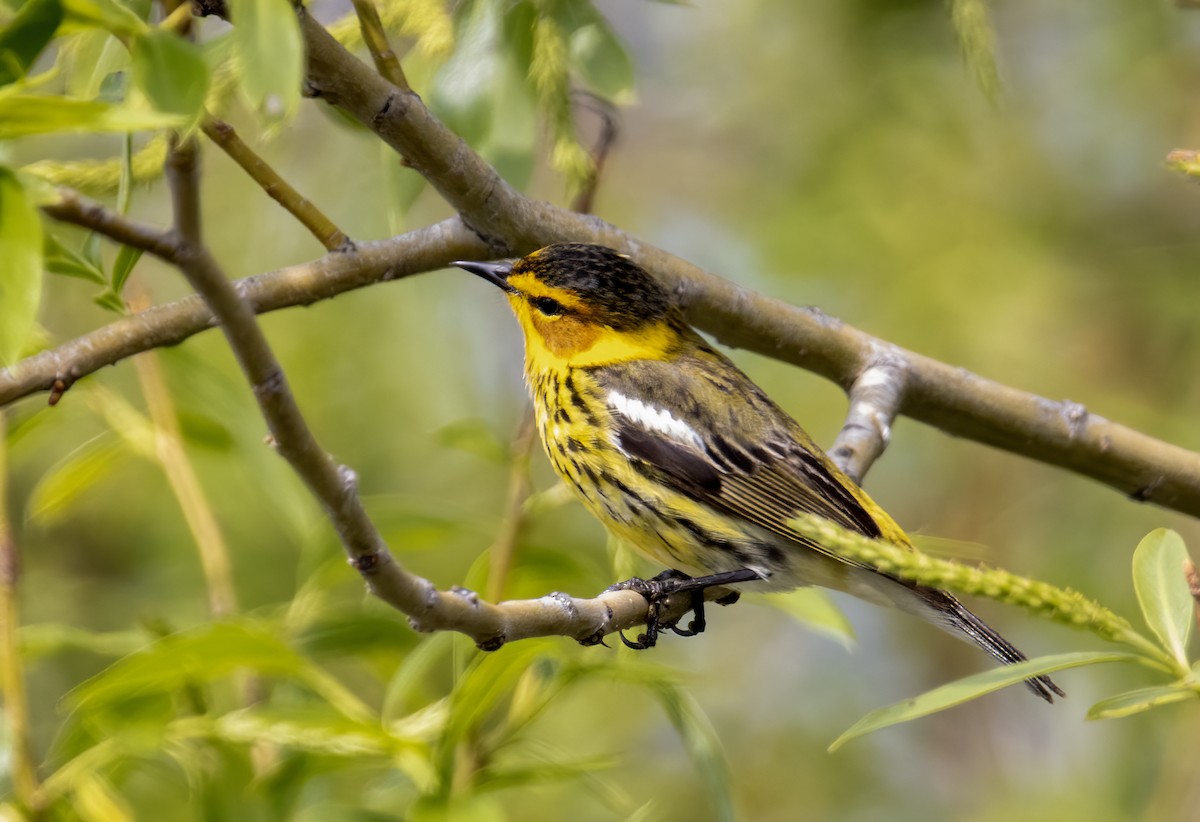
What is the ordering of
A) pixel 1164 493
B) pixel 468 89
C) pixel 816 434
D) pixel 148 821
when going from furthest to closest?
pixel 816 434, pixel 148 821, pixel 1164 493, pixel 468 89

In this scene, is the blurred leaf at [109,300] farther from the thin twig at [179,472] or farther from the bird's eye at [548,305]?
the bird's eye at [548,305]

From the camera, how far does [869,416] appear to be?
8.91 ft

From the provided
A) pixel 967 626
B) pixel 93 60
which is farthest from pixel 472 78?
pixel 967 626

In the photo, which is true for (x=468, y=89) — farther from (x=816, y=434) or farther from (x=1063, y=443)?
(x=816, y=434)

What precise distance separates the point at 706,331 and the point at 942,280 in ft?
7.40

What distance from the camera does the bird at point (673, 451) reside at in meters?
2.95

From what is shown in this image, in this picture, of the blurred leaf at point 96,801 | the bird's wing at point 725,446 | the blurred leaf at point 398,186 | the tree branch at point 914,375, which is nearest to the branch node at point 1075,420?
the tree branch at point 914,375

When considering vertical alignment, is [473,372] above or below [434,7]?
above

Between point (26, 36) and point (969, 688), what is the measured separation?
48.8 inches

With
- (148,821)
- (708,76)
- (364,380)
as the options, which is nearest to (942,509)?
(708,76)

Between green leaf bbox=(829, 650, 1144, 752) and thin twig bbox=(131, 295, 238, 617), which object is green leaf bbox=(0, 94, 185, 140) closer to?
green leaf bbox=(829, 650, 1144, 752)

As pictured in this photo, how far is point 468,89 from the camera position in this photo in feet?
7.97

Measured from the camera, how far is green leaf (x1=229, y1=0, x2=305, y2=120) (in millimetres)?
1305

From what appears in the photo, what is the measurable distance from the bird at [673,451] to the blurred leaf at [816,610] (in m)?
0.05
